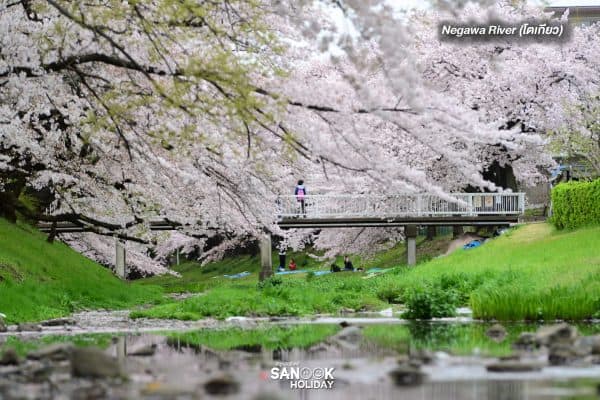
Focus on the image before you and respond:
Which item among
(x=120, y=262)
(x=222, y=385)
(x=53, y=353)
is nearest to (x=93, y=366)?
(x=222, y=385)

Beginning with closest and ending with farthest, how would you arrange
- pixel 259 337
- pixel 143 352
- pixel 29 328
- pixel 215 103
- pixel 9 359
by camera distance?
1. pixel 9 359
2. pixel 143 352
3. pixel 215 103
4. pixel 259 337
5. pixel 29 328

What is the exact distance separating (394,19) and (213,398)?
18.5ft

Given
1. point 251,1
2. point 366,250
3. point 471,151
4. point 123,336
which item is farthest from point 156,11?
point 366,250

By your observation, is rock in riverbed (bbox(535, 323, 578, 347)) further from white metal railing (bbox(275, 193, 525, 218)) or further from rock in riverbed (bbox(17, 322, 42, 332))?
white metal railing (bbox(275, 193, 525, 218))

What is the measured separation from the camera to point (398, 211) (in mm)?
50250

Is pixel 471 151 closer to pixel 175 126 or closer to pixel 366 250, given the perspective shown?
pixel 366 250

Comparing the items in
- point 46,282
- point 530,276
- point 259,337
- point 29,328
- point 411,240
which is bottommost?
point 29,328

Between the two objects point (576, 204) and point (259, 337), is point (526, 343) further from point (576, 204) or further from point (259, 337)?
point (576, 204)

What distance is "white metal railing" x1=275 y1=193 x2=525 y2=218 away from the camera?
48969 millimetres

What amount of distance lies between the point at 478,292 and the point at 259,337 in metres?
5.75

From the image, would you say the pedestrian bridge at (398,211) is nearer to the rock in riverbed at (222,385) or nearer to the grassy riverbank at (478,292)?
the grassy riverbank at (478,292)

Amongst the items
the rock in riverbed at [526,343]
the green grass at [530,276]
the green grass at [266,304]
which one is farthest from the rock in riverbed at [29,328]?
the rock in riverbed at [526,343]

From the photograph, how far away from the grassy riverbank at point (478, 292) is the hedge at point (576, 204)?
66 centimetres

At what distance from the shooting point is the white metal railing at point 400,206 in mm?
48969
